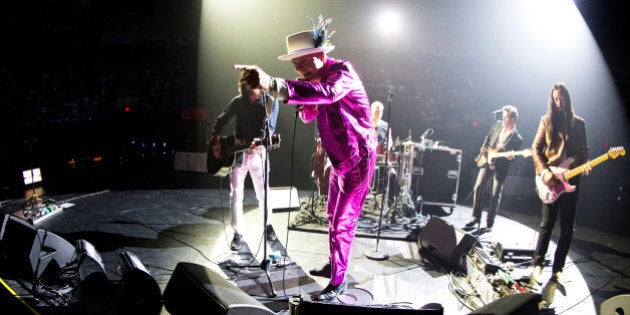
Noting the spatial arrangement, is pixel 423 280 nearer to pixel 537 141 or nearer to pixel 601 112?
pixel 537 141

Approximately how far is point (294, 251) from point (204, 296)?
2142 mm

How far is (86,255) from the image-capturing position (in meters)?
2.66

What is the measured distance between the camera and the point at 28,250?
2.90 meters

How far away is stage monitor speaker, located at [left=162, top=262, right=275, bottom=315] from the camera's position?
6.61ft

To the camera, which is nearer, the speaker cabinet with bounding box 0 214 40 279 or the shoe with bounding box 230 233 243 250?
the speaker cabinet with bounding box 0 214 40 279

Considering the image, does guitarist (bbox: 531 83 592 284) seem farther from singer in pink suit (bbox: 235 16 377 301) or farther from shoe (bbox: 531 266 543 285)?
singer in pink suit (bbox: 235 16 377 301)

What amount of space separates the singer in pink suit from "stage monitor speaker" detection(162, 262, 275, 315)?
0.92 m

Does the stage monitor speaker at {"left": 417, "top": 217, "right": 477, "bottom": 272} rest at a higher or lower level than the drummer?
lower

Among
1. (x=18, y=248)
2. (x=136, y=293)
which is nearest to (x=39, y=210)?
(x=18, y=248)

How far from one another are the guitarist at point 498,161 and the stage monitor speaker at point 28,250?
218 inches

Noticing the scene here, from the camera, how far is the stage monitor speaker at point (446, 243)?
3.68 meters

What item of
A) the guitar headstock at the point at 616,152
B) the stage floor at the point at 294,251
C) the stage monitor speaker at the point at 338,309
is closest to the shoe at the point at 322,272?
the stage floor at the point at 294,251

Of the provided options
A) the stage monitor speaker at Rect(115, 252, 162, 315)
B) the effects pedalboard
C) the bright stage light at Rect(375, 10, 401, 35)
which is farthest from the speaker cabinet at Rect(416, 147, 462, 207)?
the bright stage light at Rect(375, 10, 401, 35)

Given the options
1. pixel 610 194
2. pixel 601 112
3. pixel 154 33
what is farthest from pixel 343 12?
pixel 610 194
